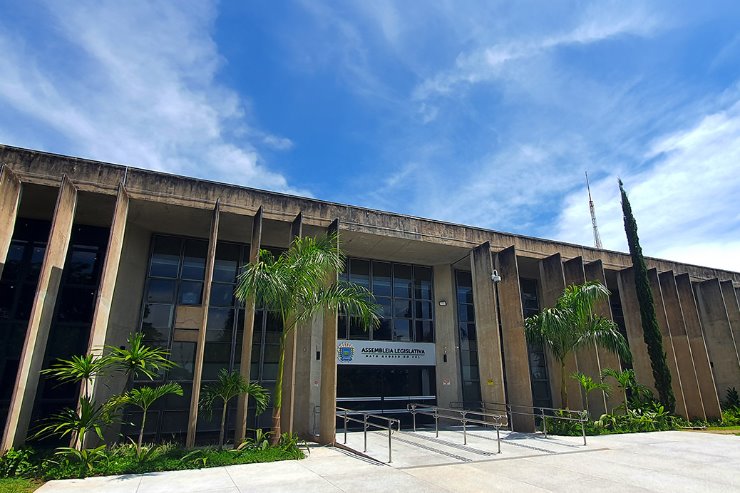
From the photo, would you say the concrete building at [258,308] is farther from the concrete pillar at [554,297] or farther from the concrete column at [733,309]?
the concrete column at [733,309]

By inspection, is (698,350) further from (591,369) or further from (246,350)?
(246,350)

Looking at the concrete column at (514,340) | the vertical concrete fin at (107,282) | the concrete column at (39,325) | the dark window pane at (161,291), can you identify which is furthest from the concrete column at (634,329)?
the concrete column at (39,325)

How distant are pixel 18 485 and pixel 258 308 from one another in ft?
25.0

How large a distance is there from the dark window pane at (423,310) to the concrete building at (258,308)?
7 centimetres

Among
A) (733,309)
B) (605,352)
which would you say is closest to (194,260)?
(605,352)

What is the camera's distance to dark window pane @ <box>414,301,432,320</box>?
17.0m

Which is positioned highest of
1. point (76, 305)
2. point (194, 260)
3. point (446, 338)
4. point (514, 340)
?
point (194, 260)

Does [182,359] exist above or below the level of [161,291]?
below

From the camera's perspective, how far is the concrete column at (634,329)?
56.6 feet

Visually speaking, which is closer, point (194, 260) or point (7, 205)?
point (7, 205)

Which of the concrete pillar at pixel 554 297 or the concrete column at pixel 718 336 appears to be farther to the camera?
the concrete column at pixel 718 336

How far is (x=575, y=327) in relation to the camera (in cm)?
1420

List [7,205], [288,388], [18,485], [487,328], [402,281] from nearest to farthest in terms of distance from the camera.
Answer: [18,485] < [7,205] < [288,388] < [487,328] < [402,281]

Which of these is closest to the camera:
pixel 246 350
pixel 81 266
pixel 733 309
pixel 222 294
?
pixel 246 350
